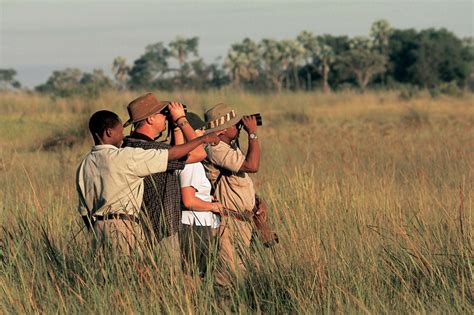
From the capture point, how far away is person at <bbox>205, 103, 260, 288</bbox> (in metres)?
5.69

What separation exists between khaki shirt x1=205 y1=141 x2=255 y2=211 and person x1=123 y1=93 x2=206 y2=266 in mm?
470

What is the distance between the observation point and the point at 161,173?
5.31 meters

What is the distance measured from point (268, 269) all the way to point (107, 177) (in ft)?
3.38

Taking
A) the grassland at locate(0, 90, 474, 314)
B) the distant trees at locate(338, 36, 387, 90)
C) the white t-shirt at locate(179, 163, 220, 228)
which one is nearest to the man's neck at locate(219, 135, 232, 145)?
the white t-shirt at locate(179, 163, 220, 228)

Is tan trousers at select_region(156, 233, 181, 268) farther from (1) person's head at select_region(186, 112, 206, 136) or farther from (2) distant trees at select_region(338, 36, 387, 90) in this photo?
(2) distant trees at select_region(338, 36, 387, 90)

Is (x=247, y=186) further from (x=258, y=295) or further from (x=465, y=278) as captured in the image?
(x=465, y=278)

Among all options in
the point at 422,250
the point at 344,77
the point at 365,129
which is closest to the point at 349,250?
the point at 422,250

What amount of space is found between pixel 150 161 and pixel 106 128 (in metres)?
0.36

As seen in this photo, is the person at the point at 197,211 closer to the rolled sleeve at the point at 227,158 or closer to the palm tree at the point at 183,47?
the rolled sleeve at the point at 227,158

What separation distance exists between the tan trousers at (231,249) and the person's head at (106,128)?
82 cm

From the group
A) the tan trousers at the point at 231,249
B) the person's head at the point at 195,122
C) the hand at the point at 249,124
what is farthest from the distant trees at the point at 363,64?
the tan trousers at the point at 231,249

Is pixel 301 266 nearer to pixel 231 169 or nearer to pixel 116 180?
pixel 231 169

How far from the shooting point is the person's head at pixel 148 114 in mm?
5133

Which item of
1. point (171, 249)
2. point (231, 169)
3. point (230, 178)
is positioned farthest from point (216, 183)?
point (171, 249)
